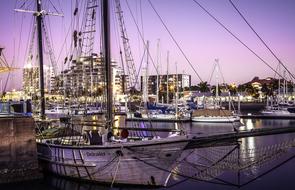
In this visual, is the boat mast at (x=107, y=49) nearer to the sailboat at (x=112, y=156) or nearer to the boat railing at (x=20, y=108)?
the sailboat at (x=112, y=156)

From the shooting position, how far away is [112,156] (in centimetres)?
1764

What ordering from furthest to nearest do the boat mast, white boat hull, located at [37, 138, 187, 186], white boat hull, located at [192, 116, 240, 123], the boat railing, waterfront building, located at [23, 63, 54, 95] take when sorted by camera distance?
white boat hull, located at [192, 116, 240, 123]
waterfront building, located at [23, 63, 54, 95]
the boat railing
the boat mast
white boat hull, located at [37, 138, 187, 186]

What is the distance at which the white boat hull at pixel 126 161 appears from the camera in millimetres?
16938

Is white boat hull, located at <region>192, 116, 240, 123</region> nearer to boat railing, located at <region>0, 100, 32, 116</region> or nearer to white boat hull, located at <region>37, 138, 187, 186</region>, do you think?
boat railing, located at <region>0, 100, 32, 116</region>

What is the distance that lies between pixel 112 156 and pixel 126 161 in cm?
69

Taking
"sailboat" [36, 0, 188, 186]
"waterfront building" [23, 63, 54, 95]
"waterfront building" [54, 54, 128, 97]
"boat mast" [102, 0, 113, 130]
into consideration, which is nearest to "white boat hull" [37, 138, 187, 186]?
"sailboat" [36, 0, 188, 186]

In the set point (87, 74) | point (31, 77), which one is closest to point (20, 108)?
point (31, 77)

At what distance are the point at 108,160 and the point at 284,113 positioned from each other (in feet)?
225

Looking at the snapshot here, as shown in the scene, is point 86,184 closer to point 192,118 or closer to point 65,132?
point 65,132

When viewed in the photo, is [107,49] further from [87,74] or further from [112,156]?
[87,74]

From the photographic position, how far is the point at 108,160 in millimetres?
17859

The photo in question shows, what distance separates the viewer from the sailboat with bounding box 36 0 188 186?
1698 cm

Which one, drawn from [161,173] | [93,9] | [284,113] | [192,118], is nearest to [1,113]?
[93,9]

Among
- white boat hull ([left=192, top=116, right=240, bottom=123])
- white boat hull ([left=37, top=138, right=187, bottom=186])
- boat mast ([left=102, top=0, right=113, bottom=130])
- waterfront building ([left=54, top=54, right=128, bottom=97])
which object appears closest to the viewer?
white boat hull ([left=37, top=138, right=187, bottom=186])
